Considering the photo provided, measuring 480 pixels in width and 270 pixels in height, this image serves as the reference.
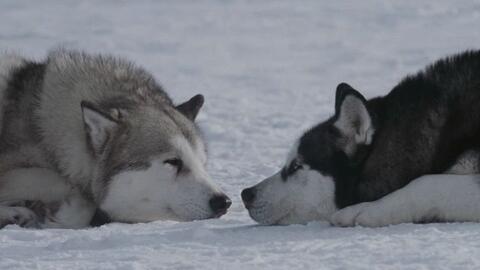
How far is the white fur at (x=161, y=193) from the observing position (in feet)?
20.4

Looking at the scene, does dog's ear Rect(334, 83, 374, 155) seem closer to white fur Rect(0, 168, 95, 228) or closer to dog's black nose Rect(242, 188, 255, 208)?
dog's black nose Rect(242, 188, 255, 208)

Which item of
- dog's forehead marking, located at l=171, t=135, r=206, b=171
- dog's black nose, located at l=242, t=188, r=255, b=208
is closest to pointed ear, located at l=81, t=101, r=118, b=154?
dog's forehead marking, located at l=171, t=135, r=206, b=171

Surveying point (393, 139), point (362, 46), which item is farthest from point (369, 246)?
point (362, 46)

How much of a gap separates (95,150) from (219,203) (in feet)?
2.62

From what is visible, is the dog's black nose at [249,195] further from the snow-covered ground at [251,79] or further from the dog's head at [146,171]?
the dog's head at [146,171]

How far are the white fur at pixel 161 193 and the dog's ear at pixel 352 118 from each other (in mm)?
894

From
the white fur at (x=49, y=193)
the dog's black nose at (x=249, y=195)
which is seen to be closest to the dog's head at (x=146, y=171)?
the white fur at (x=49, y=193)

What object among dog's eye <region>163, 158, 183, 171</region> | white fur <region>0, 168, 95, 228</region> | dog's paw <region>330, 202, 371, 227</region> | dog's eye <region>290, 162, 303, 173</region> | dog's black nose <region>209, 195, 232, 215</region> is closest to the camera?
dog's paw <region>330, 202, 371, 227</region>

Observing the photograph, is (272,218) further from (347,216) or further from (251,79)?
(251,79)

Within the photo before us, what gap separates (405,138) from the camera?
561 centimetres

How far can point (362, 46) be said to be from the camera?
15883 millimetres

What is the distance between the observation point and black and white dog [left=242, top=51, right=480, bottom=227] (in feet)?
18.0

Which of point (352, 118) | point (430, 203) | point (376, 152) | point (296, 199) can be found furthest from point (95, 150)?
point (430, 203)

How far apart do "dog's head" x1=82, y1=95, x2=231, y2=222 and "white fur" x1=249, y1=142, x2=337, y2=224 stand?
17.1 inches
